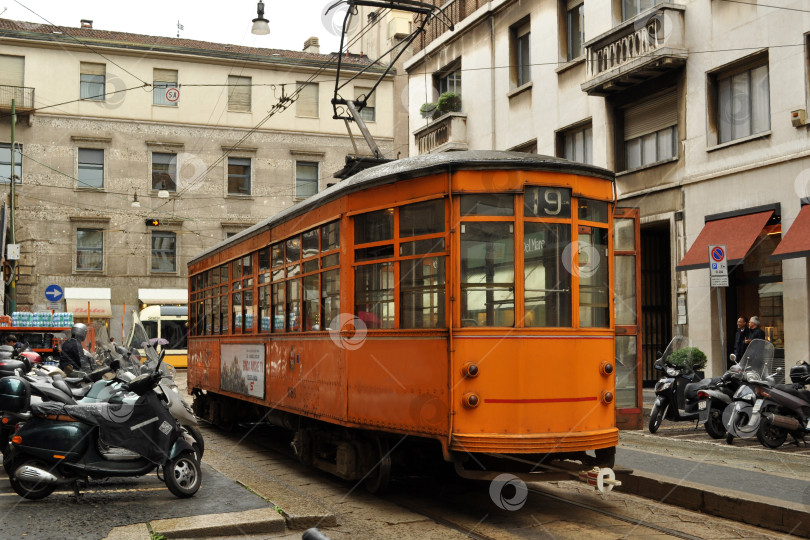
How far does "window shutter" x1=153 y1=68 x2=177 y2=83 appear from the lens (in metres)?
38.9

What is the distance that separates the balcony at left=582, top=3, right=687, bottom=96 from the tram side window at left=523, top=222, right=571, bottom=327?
10.6 m

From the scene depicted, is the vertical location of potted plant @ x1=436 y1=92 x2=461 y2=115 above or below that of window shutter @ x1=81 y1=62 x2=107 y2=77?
below

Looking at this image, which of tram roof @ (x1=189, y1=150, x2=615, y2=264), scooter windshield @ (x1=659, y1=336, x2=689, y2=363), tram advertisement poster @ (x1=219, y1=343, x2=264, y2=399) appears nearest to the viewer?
tram roof @ (x1=189, y1=150, x2=615, y2=264)

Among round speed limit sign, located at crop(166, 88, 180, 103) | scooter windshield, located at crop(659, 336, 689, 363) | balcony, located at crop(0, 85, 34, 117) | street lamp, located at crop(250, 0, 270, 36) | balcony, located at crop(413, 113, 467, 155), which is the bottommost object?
scooter windshield, located at crop(659, 336, 689, 363)

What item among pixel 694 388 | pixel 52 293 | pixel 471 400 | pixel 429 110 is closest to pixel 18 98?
pixel 52 293

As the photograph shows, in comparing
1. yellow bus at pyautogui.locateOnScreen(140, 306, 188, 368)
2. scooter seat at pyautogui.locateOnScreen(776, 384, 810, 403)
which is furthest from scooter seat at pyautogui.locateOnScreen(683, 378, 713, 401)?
yellow bus at pyautogui.locateOnScreen(140, 306, 188, 368)

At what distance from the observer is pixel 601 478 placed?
7.29m

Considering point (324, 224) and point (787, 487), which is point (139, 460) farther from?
point (787, 487)

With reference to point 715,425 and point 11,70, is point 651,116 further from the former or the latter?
point 11,70

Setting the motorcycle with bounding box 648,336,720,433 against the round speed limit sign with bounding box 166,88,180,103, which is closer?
the motorcycle with bounding box 648,336,720,433

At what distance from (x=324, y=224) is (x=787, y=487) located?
4.92 m

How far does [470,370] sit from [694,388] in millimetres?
6625

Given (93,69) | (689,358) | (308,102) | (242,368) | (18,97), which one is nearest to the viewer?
(242,368)

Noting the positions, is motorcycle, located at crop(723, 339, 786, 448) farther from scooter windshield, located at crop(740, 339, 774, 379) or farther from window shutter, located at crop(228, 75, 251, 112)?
window shutter, located at crop(228, 75, 251, 112)
